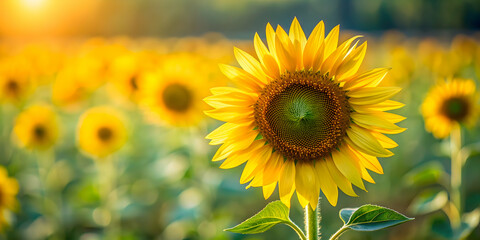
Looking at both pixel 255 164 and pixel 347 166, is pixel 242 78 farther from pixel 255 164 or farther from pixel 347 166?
pixel 347 166

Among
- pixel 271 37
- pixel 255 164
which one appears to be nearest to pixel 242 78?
pixel 271 37

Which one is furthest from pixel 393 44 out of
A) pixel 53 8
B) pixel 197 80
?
pixel 53 8

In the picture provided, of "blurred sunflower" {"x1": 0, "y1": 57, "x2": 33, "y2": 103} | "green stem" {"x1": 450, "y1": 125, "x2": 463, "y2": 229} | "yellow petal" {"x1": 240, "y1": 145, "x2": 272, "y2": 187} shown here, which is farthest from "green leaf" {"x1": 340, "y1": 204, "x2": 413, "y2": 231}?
"blurred sunflower" {"x1": 0, "y1": 57, "x2": 33, "y2": 103}

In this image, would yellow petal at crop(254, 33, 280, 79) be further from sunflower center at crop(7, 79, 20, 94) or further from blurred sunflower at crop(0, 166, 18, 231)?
sunflower center at crop(7, 79, 20, 94)

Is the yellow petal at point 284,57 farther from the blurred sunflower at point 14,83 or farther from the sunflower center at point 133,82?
the blurred sunflower at point 14,83

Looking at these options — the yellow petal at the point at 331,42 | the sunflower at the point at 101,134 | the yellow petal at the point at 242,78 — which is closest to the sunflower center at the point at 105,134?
the sunflower at the point at 101,134

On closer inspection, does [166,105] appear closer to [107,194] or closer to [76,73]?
[107,194]

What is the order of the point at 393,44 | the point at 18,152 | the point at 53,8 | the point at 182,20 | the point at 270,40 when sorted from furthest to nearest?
the point at 182,20
the point at 53,8
the point at 393,44
the point at 18,152
the point at 270,40
